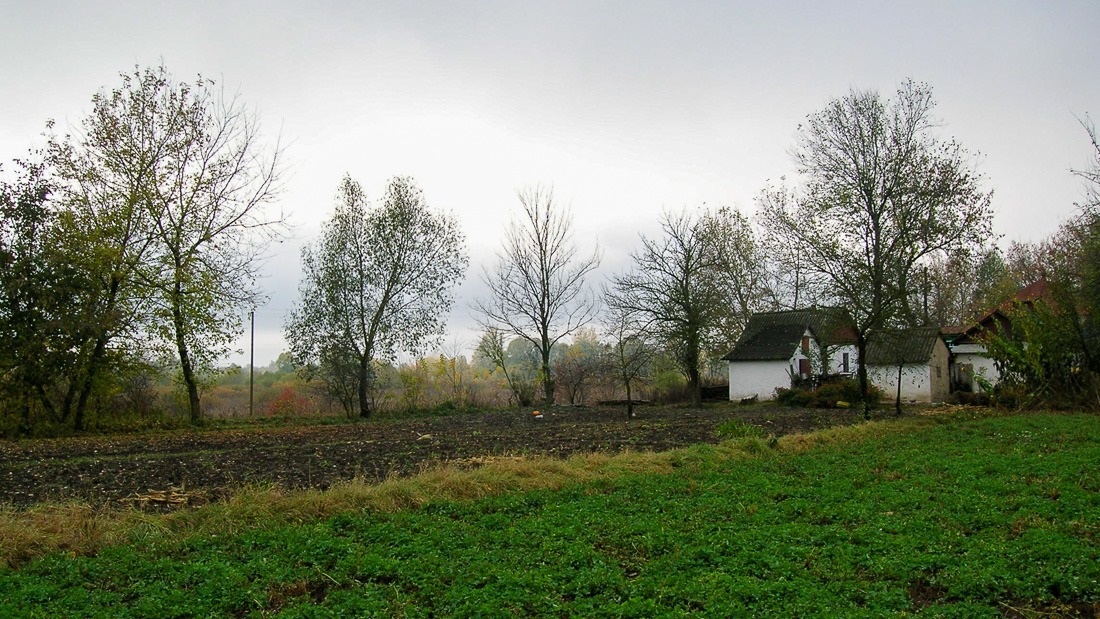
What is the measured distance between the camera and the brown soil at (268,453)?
30.3 feet

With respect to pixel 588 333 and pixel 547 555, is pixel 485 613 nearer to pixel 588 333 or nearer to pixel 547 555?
pixel 547 555

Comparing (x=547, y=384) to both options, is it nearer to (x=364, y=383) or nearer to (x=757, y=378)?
(x=364, y=383)

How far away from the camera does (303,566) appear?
5848mm

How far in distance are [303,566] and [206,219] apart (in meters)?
19.7

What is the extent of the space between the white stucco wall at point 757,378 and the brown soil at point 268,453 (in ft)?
46.8

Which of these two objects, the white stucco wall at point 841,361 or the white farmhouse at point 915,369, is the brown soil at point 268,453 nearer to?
the white farmhouse at point 915,369

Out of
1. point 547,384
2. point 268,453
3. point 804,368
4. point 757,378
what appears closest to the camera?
point 268,453

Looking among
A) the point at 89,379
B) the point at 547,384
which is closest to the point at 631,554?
the point at 89,379

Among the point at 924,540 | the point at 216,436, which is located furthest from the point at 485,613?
the point at 216,436

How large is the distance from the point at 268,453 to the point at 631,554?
31.3ft

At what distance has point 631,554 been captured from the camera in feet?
19.9

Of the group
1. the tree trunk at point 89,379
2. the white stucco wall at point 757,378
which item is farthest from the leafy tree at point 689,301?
the tree trunk at point 89,379

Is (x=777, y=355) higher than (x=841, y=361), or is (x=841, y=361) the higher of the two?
(x=777, y=355)

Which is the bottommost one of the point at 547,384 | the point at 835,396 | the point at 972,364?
the point at 835,396
